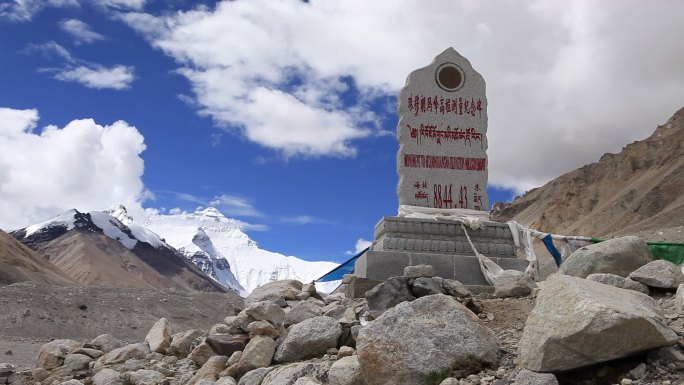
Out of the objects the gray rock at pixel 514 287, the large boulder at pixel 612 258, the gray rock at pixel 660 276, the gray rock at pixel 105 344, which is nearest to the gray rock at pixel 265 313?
the gray rock at pixel 514 287

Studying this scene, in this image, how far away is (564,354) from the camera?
17.8 ft

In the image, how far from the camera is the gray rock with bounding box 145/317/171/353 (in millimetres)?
10305

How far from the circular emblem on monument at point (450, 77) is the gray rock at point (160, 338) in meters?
7.27

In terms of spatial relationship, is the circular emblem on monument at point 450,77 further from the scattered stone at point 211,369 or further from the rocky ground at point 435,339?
the scattered stone at point 211,369

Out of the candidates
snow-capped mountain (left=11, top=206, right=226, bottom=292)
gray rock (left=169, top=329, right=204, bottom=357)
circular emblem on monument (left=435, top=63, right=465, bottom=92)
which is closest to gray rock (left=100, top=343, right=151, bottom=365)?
gray rock (left=169, top=329, right=204, bottom=357)

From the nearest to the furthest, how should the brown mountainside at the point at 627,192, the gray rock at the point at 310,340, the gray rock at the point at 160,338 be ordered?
1. the gray rock at the point at 310,340
2. the gray rock at the point at 160,338
3. the brown mountainside at the point at 627,192

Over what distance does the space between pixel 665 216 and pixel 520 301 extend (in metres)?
54.3

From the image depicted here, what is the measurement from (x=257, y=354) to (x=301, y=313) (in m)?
1.52

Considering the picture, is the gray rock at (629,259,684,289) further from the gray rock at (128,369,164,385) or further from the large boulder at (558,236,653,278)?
the gray rock at (128,369,164,385)

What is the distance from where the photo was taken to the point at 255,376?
7.49m

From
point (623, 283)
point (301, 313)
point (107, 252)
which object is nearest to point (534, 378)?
point (623, 283)

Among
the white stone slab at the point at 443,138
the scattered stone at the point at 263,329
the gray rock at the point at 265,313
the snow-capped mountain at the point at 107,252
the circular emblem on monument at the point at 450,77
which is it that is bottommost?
the scattered stone at the point at 263,329

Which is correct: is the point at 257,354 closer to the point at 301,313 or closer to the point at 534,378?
the point at 301,313

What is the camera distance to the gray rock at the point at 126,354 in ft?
33.0
